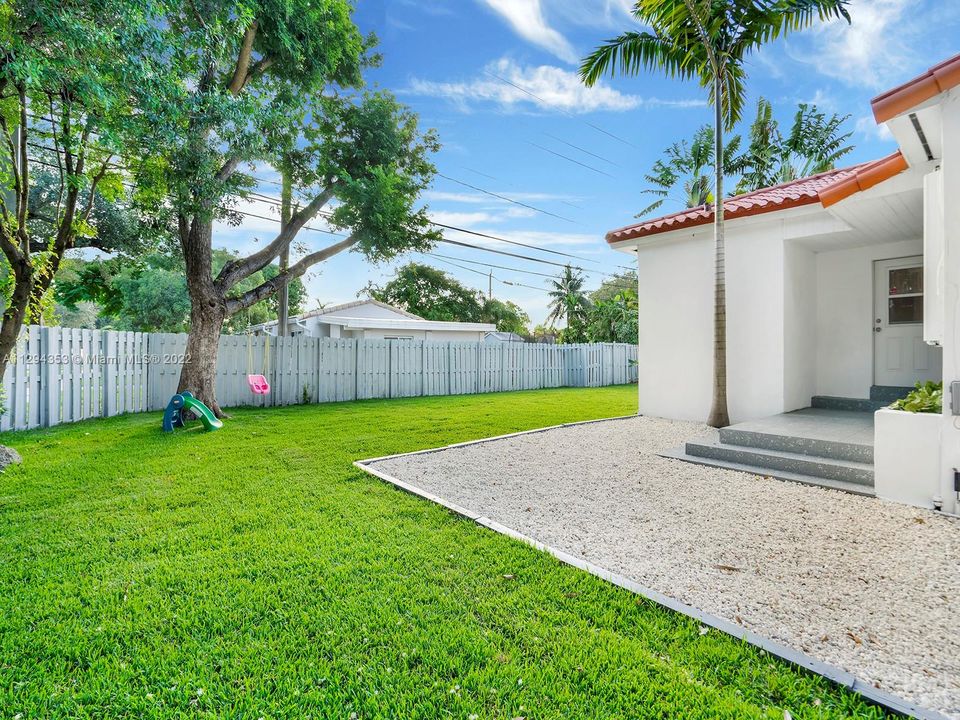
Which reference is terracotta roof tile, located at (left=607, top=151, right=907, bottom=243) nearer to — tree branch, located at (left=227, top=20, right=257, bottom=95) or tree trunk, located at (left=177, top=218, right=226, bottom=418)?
tree branch, located at (left=227, top=20, right=257, bottom=95)

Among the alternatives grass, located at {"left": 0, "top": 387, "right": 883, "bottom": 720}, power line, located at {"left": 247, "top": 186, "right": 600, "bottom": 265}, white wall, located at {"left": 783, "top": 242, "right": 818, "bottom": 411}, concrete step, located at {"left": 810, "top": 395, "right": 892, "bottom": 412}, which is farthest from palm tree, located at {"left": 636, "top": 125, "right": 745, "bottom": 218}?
grass, located at {"left": 0, "top": 387, "right": 883, "bottom": 720}

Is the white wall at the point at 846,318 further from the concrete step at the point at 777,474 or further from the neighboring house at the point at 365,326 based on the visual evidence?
the neighboring house at the point at 365,326

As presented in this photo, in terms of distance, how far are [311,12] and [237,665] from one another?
31.0 feet

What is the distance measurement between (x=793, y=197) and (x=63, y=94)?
8.93 meters

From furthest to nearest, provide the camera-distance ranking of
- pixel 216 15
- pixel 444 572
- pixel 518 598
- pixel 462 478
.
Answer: pixel 216 15 < pixel 462 478 < pixel 444 572 < pixel 518 598

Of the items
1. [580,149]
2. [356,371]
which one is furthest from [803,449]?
[580,149]

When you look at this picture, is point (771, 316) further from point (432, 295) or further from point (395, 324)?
point (432, 295)

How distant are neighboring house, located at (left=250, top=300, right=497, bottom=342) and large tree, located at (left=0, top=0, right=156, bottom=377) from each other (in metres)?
12.2

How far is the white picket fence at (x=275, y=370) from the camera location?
24.4ft

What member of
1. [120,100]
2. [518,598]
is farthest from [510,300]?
[518,598]

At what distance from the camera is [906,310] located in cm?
640

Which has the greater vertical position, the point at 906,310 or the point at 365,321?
the point at 365,321

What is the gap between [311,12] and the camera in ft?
25.2

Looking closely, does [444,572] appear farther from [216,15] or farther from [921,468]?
[216,15]
